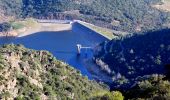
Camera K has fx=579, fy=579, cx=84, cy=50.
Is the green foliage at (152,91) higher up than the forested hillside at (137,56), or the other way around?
the green foliage at (152,91)

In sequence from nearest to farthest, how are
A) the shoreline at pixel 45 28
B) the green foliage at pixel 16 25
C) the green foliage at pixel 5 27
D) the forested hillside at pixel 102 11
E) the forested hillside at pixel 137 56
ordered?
the forested hillside at pixel 137 56 < the shoreline at pixel 45 28 < the green foliage at pixel 5 27 < the green foliage at pixel 16 25 < the forested hillside at pixel 102 11

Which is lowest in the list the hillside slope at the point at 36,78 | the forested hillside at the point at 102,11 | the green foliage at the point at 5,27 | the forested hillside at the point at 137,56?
the green foliage at the point at 5,27

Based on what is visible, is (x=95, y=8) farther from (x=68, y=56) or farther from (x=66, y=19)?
(x=68, y=56)

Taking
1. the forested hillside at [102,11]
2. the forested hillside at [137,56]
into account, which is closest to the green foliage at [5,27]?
the forested hillside at [102,11]

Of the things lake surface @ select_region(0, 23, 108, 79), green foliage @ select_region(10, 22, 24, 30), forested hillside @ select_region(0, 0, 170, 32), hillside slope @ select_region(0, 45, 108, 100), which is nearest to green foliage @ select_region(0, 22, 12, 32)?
green foliage @ select_region(10, 22, 24, 30)

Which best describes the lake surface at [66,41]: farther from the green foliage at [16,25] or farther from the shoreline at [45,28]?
the green foliage at [16,25]

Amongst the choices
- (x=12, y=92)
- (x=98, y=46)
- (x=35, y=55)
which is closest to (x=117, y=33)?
(x=98, y=46)

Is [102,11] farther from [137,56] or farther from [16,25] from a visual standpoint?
[137,56]
